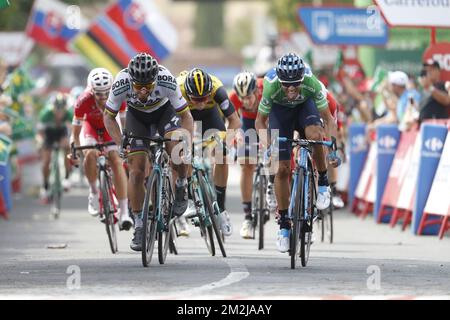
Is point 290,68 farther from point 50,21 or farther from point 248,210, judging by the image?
point 50,21

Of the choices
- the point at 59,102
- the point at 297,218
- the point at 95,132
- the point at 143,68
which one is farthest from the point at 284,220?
the point at 59,102

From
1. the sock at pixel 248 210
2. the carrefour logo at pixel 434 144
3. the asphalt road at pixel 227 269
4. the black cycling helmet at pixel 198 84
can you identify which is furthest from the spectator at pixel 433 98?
the black cycling helmet at pixel 198 84

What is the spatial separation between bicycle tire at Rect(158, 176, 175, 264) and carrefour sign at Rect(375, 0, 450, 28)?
6851 millimetres

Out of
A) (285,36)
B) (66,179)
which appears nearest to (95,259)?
(66,179)

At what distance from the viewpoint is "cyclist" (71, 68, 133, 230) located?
667 inches

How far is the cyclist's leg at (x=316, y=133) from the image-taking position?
14.4m

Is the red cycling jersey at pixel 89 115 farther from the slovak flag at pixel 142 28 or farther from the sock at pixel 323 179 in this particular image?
the slovak flag at pixel 142 28

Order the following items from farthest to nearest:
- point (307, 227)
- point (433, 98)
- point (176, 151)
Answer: point (433, 98) → point (176, 151) → point (307, 227)

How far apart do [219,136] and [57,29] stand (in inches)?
974

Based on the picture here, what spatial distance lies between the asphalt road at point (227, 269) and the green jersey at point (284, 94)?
145 cm

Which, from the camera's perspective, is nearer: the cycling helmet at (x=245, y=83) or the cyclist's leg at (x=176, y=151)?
the cyclist's leg at (x=176, y=151)

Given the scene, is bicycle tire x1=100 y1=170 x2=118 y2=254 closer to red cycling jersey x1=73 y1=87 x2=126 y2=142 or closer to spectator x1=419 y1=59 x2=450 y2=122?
red cycling jersey x1=73 y1=87 x2=126 y2=142

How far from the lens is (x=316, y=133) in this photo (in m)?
14.4

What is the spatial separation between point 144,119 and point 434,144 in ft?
17.0
